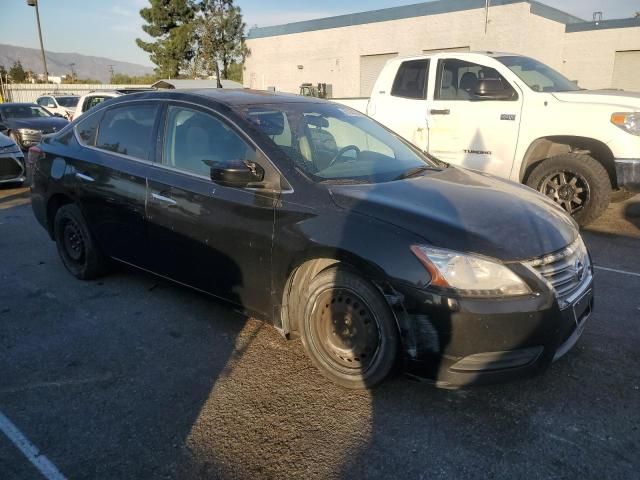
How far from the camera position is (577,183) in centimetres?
616

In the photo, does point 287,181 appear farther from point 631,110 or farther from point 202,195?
point 631,110

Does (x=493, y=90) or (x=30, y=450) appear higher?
(x=493, y=90)

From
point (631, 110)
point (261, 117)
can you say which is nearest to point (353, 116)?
point (261, 117)

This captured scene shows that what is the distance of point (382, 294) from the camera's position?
2.71m

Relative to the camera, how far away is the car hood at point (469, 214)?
2639 mm

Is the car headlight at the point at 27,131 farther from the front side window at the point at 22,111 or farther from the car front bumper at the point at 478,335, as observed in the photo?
the car front bumper at the point at 478,335

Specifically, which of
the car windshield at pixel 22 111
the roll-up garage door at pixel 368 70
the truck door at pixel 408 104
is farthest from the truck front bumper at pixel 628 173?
the roll-up garage door at pixel 368 70

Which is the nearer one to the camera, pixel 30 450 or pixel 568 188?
pixel 30 450

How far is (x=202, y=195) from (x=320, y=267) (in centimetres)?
100

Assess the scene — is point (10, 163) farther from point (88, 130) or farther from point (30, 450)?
point (30, 450)

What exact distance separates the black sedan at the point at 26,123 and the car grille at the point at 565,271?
48.4ft

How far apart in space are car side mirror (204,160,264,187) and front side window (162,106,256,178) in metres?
0.11

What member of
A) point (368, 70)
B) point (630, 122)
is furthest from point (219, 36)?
point (630, 122)

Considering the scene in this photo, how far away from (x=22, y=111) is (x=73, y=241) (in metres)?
13.9
